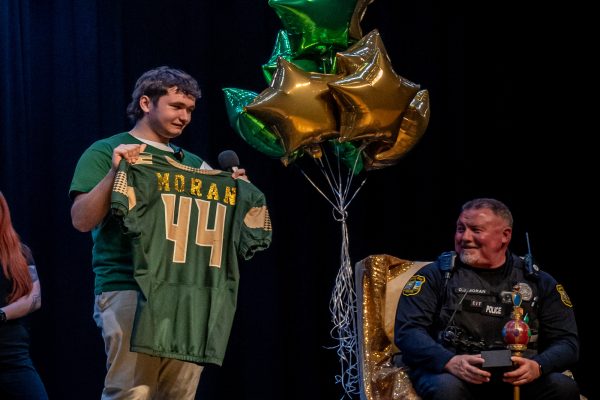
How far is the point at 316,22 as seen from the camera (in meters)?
3.53

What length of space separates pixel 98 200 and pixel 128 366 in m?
0.51

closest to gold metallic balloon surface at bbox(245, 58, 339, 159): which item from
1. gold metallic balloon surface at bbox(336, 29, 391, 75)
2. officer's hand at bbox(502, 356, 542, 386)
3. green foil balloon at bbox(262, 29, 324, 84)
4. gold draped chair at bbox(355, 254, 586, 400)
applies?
gold metallic balloon surface at bbox(336, 29, 391, 75)

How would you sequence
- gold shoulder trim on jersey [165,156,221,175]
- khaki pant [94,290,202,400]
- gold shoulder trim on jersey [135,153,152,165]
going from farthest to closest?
gold shoulder trim on jersey [165,156,221,175] < gold shoulder trim on jersey [135,153,152,165] < khaki pant [94,290,202,400]

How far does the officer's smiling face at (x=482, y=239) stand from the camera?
332cm

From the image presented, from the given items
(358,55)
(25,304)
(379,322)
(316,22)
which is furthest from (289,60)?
(25,304)

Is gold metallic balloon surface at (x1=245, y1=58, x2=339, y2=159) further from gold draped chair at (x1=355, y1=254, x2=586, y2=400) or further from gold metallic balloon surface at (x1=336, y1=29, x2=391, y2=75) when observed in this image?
gold draped chair at (x1=355, y1=254, x2=586, y2=400)

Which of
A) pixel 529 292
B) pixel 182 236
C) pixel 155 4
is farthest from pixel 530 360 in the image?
pixel 155 4

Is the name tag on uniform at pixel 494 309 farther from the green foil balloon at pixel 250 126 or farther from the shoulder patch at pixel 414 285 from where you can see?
the green foil balloon at pixel 250 126

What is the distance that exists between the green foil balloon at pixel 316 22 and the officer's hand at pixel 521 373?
1.42 metres

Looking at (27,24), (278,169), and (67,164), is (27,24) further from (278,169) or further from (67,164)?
(278,169)

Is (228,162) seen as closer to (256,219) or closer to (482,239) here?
(256,219)

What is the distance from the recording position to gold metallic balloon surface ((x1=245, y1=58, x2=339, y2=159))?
11.1ft

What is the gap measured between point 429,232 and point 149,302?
2.20 metres

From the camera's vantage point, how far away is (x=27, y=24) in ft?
13.2
